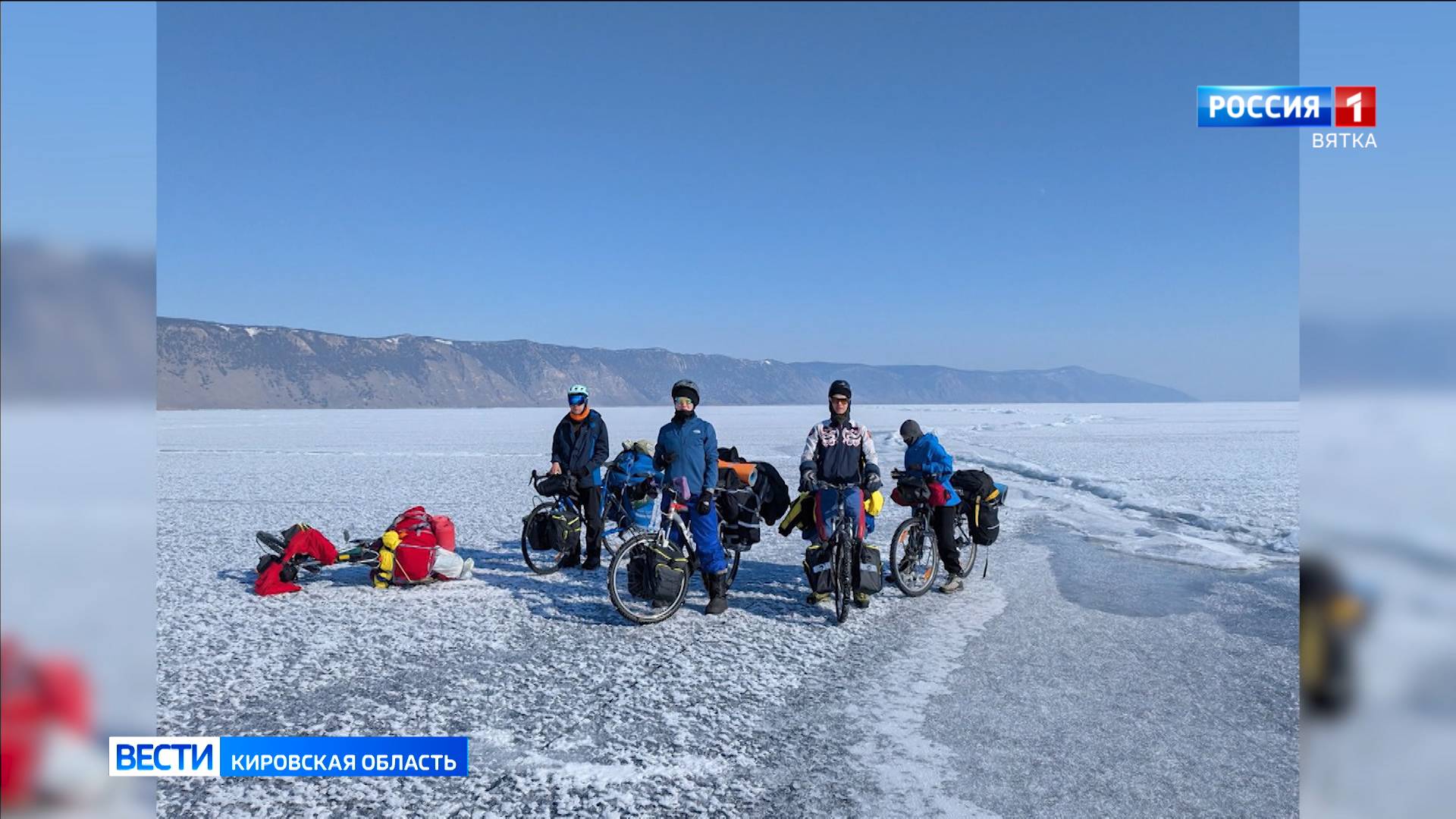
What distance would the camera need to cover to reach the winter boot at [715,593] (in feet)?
21.5

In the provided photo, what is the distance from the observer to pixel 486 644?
5.78 metres

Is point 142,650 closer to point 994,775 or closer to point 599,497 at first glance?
point 994,775

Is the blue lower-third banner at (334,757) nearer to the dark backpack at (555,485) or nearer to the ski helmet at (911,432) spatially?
the dark backpack at (555,485)

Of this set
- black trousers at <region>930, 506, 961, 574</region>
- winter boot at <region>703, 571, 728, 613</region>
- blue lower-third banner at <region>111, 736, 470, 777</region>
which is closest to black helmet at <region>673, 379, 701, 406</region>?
winter boot at <region>703, 571, 728, 613</region>

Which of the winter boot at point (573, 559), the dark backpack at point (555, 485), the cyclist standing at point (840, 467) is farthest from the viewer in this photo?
the winter boot at point (573, 559)

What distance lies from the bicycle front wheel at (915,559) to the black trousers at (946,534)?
0.08m

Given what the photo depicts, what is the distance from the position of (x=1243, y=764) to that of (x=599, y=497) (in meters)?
5.89

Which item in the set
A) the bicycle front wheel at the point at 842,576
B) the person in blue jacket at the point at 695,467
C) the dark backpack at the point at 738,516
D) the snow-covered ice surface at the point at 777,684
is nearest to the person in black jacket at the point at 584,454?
the snow-covered ice surface at the point at 777,684

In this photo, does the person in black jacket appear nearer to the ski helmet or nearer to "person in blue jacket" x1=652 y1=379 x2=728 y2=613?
"person in blue jacket" x1=652 y1=379 x2=728 y2=613

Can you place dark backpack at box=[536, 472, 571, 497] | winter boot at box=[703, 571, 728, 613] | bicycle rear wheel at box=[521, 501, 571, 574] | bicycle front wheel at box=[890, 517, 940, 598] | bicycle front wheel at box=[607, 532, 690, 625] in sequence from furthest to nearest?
bicycle rear wheel at box=[521, 501, 571, 574], dark backpack at box=[536, 472, 571, 497], bicycle front wheel at box=[890, 517, 940, 598], winter boot at box=[703, 571, 728, 613], bicycle front wheel at box=[607, 532, 690, 625]

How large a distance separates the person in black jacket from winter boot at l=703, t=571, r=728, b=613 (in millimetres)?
1897

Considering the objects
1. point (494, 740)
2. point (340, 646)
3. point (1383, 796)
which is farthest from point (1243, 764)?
point (340, 646)

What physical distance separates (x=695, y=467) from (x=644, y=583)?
104cm

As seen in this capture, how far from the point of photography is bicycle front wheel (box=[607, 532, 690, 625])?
6176 millimetres
